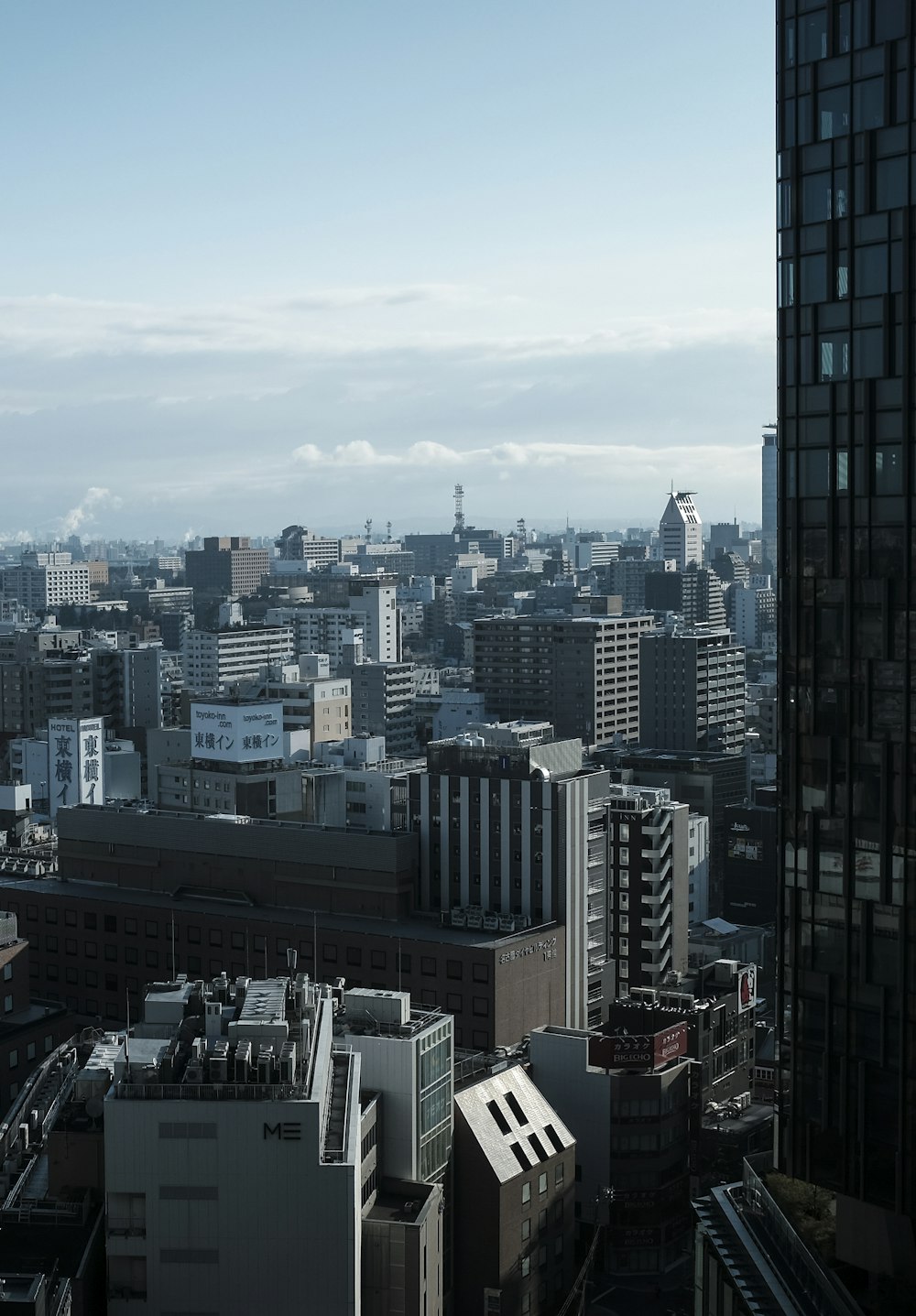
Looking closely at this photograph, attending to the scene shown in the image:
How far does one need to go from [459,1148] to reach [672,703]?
66.0 m

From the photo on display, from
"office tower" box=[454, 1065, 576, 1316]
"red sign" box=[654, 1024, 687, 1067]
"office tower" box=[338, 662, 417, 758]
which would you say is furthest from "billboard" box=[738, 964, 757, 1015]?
"office tower" box=[338, 662, 417, 758]

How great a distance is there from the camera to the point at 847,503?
1905 cm

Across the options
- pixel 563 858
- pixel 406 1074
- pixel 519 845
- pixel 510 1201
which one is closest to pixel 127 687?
pixel 519 845

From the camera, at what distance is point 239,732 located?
5797 centimetres

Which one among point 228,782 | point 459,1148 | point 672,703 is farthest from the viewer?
point 672,703

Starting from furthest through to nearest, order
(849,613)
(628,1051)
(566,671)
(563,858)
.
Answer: (566,671) < (563,858) < (628,1051) < (849,613)

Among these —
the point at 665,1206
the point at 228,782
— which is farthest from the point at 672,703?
the point at 665,1206

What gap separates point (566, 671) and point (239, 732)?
1727 inches

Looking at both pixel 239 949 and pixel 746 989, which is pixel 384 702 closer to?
pixel 239 949

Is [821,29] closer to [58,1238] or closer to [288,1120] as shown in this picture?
[288,1120]

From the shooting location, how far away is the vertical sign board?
242ft

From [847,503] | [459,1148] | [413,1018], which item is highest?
[847,503]

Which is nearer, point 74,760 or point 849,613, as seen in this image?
point 849,613

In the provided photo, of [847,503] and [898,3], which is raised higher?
[898,3]
